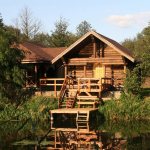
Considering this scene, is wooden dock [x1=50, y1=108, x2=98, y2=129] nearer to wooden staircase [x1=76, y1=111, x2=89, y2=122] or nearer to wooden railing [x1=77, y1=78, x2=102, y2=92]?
wooden staircase [x1=76, y1=111, x2=89, y2=122]

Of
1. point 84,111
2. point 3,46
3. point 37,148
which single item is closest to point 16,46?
point 3,46

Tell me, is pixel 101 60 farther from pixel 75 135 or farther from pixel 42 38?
pixel 42 38

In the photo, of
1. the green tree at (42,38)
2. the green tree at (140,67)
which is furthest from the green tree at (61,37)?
the green tree at (140,67)

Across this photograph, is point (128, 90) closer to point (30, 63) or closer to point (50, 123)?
point (50, 123)

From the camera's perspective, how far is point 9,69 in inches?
1196

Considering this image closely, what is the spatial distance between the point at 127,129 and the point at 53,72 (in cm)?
1764

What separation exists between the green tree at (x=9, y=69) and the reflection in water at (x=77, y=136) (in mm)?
3510

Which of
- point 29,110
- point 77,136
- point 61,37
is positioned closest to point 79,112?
point 29,110

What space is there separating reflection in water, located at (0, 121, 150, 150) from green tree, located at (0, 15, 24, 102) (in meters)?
3.51

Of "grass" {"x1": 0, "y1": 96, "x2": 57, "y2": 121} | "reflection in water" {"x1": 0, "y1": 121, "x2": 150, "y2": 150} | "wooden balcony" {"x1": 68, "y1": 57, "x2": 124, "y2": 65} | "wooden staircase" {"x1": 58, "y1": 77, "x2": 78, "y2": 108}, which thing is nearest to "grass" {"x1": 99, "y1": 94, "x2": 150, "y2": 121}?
"reflection in water" {"x1": 0, "y1": 121, "x2": 150, "y2": 150}

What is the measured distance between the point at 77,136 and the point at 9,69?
9.73 meters

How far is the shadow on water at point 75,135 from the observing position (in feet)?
64.6

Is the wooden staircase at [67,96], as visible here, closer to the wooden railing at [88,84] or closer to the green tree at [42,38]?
the wooden railing at [88,84]

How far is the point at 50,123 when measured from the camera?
27.9 m
